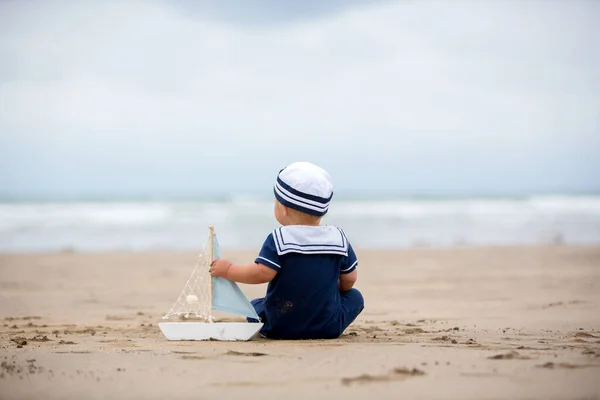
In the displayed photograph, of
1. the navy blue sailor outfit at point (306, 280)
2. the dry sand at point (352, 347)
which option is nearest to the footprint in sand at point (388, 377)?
the dry sand at point (352, 347)

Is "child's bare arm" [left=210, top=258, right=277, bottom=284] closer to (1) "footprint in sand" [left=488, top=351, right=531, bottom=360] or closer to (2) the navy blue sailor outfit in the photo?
(2) the navy blue sailor outfit

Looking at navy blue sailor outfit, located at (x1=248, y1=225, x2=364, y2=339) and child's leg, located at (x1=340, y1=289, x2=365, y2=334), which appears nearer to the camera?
navy blue sailor outfit, located at (x1=248, y1=225, x2=364, y2=339)

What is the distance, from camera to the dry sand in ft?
10.3

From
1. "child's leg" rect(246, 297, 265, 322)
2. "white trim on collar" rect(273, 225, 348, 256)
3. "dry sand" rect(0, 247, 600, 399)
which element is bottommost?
"dry sand" rect(0, 247, 600, 399)

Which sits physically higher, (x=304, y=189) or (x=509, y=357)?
(x=304, y=189)

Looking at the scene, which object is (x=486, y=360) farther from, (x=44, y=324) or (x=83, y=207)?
(x=83, y=207)

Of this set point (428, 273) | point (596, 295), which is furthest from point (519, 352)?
point (428, 273)

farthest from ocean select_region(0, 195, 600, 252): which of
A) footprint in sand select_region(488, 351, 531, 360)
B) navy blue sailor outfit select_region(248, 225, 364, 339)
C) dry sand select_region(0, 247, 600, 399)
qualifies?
footprint in sand select_region(488, 351, 531, 360)

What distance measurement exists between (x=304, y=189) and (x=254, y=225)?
55.7ft

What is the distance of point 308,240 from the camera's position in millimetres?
4305

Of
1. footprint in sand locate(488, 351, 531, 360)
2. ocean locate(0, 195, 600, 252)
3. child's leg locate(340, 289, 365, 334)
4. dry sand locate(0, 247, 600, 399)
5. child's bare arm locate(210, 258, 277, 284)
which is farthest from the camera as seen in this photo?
ocean locate(0, 195, 600, 252)

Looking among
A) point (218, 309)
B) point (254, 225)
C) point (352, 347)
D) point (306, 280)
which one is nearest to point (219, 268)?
point (218, 309)

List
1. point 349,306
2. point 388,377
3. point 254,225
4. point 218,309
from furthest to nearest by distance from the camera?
1. point 254,225
2. point 349,306
3. point 218,309
4. point 388,377

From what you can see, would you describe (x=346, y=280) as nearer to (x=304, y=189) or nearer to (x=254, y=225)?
(x=304, y=189)
